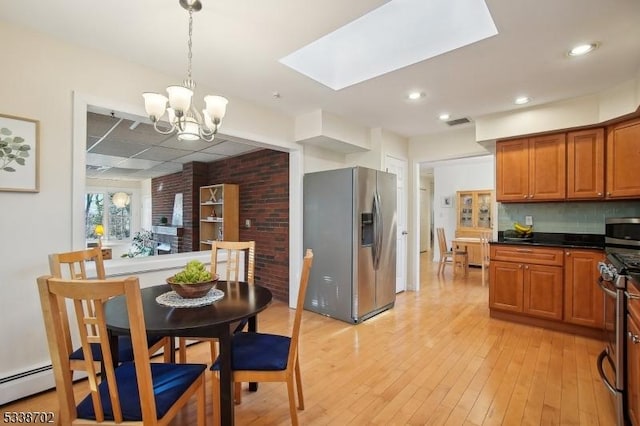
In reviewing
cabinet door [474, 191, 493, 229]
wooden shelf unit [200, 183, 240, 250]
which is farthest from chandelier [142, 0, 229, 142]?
cabinet door [474, 191, 493, 229]

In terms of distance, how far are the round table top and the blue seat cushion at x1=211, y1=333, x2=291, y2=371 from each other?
0.87 ft

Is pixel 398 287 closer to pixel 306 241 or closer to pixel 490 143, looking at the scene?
pixel 306 241

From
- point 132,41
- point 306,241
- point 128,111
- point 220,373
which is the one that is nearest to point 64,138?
point 128,111

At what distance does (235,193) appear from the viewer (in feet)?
16.9

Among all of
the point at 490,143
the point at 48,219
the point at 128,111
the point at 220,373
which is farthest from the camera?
the point at 490,143

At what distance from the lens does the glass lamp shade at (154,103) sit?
1790 mm

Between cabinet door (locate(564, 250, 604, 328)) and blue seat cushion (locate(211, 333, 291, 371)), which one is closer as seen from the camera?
blue seat cushion (locate(211, 333, 291, 371))

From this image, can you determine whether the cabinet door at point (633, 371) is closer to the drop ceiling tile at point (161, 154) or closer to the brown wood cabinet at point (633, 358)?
the brown wood cabinet at point (633, 358)

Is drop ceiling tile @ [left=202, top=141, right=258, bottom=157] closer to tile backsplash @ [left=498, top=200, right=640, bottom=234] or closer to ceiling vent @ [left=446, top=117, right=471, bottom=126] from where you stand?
ceiling vent @ [left=446, top=117, right=471, bottom=126]

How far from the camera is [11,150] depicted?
2006 mm

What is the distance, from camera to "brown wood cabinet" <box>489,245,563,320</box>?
3.21 meters

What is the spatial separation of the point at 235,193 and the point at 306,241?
188 centimetres

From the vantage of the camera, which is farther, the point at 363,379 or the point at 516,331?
the point at 516,331

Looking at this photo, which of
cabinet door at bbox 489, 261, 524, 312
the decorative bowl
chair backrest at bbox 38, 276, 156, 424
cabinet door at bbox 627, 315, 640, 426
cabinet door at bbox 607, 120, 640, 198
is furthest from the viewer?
cabinet door at bbox 489, 261, 524, 312
